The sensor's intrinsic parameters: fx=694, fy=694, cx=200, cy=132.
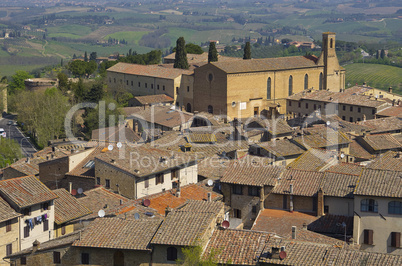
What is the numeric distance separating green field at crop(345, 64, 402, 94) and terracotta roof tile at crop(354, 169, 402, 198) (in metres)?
73.0

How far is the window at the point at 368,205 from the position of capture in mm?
22688

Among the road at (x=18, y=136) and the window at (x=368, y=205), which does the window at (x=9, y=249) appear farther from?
the road at (x=18, y=136)

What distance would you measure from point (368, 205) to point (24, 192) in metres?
12.1

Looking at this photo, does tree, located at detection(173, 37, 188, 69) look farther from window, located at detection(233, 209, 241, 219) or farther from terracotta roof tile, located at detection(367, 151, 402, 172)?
window, located at detection(233, 209, 241, 219)

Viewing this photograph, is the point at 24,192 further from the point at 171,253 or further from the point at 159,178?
the point at 171,253

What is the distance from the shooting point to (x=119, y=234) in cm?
1983

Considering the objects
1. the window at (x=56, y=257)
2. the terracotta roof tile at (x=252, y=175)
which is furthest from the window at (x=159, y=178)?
the window at (x=56, y=257)

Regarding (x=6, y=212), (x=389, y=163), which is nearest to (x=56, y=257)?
(x=6, y=212)

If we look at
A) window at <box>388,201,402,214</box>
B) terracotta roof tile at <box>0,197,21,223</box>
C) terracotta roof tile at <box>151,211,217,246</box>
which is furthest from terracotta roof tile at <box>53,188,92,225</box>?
window at <box>388,201,402,214</box>

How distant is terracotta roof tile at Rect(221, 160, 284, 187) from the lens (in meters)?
26.0

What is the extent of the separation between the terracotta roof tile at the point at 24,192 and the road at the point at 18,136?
2629 centimetres

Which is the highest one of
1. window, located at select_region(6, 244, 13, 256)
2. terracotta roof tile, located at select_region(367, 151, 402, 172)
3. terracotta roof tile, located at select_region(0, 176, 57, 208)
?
terracotta roof tile, located at select_region(0, 176, 57, 208)

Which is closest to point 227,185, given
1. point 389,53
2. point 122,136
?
point 122,136

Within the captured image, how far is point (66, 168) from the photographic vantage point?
32.0 meters
